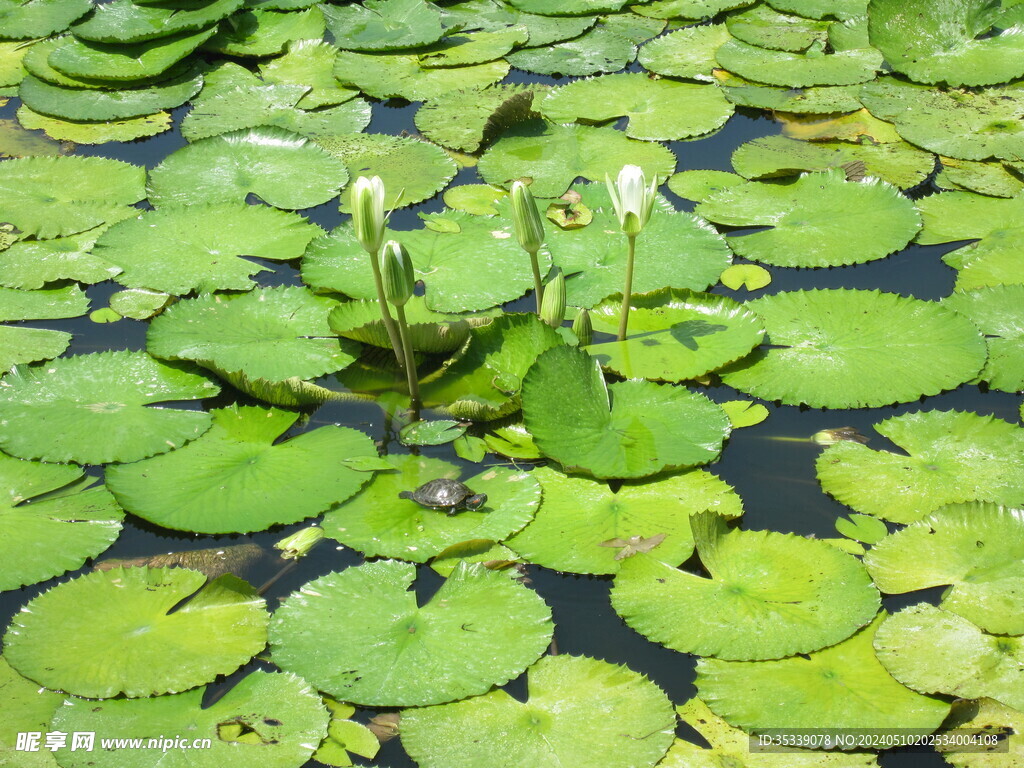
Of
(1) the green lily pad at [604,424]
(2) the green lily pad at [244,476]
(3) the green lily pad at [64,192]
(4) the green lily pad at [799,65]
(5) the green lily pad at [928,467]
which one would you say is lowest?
(2) the green lily pad at [244,476]

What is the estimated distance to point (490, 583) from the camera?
270 cm

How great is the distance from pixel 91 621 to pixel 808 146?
12.8ft

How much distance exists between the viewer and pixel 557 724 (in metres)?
2.35

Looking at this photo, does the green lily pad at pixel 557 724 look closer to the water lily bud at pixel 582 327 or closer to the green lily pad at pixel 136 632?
the green lily pad at pixel 136 632

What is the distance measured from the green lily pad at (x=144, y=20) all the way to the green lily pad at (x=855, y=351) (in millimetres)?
3933

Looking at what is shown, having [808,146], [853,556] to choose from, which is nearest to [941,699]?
[853,556]

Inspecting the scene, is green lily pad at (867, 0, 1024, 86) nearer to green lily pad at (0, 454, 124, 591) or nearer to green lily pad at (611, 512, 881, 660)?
green lily pad at (611, 512, 881, 660)

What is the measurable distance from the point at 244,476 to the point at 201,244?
148 centimetres

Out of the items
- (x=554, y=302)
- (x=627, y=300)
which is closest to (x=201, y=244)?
(x=554, y=302)

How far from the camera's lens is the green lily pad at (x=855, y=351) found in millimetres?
3350

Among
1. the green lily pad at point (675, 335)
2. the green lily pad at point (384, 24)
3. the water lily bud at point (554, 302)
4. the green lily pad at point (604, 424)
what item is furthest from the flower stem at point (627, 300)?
the green lily pad at point (384, 24)

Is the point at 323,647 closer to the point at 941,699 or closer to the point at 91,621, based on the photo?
the point at 91,621

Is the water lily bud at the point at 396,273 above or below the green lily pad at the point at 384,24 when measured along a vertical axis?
below

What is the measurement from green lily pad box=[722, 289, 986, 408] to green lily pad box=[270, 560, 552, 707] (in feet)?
4.29
